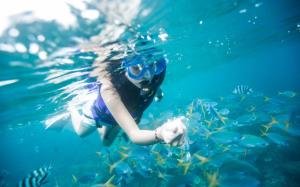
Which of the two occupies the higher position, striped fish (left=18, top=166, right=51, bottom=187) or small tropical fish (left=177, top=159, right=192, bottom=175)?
striped fish (left=18, top=166, right=51, bottom=187)

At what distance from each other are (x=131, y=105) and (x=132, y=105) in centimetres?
3

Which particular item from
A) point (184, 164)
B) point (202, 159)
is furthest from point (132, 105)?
point (184, 164)

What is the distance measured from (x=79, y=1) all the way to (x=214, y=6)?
8.84 meters

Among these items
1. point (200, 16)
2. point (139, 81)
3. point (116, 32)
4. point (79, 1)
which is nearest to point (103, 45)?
point (116, 32)

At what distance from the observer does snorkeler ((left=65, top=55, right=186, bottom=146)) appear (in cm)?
353

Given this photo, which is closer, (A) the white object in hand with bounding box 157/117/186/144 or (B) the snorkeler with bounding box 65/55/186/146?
(A) the white object in hand with bounding box 157/117/186/144

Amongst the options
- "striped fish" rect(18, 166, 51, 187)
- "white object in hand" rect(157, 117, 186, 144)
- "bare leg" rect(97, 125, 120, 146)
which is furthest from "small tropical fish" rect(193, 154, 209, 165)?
"white object in hand" rect(157, 117, 186, 144)

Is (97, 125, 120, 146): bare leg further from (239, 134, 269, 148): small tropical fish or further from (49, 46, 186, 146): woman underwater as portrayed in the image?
(239, 134, 269, 148): small tropical fish

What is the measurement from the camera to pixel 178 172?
1107cm

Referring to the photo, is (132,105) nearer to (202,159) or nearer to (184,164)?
(202,159)

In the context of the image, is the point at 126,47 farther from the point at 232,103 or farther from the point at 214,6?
the point at 232,103

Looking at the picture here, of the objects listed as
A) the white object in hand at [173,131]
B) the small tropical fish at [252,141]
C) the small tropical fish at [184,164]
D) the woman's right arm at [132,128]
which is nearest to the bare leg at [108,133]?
the woman's right arm at [132,128]

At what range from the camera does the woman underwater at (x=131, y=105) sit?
3.55 metres

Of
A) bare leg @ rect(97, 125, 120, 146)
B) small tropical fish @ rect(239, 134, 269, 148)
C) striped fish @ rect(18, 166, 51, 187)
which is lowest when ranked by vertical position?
small tropical fish @ rect(239, 134, 269, 148)
